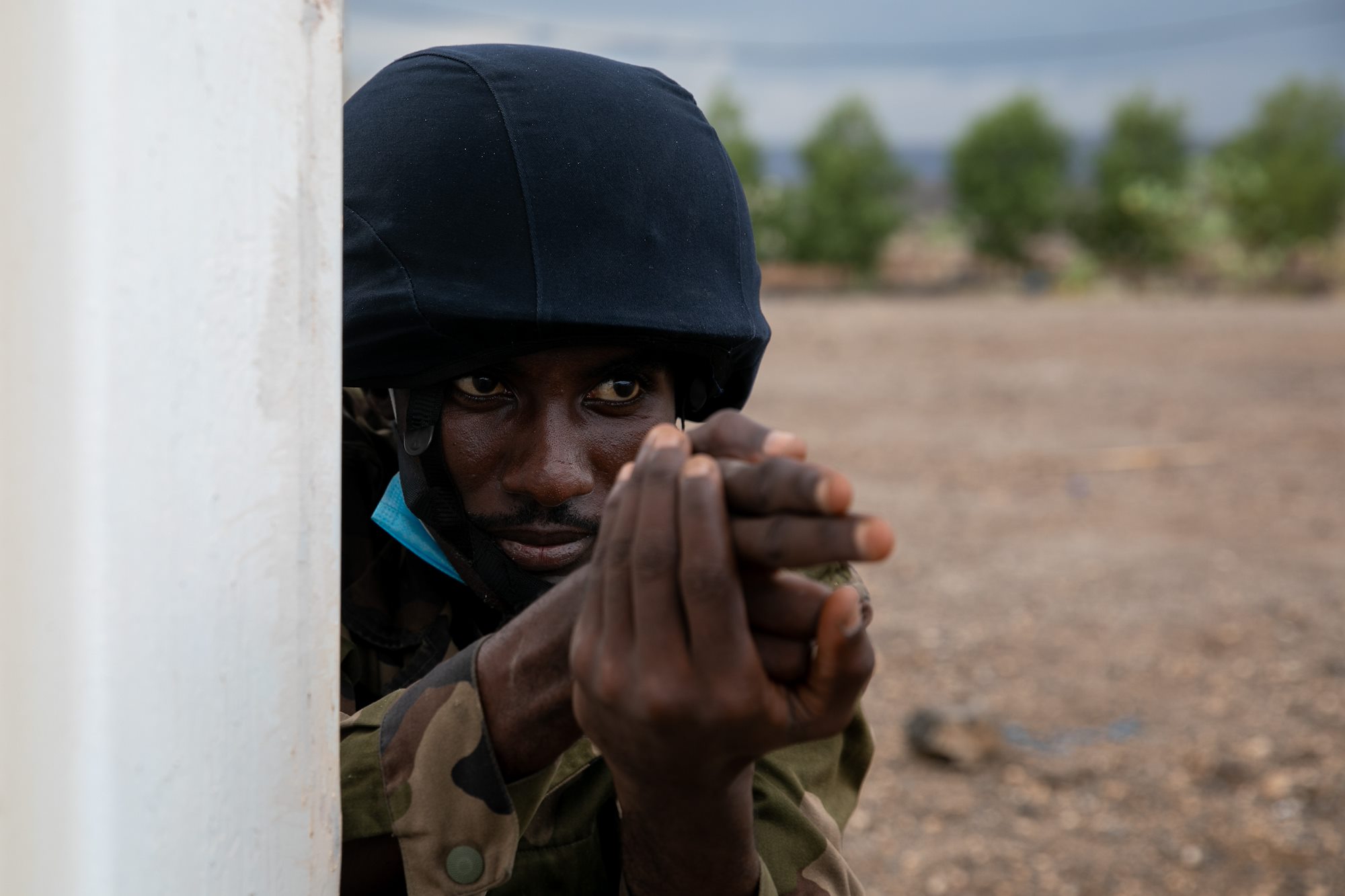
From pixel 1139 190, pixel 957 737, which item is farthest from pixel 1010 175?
pixel 957 737

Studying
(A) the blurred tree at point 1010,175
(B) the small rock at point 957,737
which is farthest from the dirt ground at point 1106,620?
(A) the blurred tree at point 1010,175

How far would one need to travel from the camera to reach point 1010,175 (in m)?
35.3

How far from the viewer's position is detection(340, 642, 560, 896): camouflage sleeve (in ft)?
3.96

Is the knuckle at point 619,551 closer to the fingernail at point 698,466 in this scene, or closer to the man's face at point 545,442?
the fingernail at point 698,466

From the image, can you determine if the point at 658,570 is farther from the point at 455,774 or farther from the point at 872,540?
the point at 455,774

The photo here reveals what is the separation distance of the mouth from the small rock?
2.72 metres

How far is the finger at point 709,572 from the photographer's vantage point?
888 millimetres

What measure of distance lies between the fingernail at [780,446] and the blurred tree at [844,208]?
111 feet

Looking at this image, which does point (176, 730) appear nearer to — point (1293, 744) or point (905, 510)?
point (1293, 744)

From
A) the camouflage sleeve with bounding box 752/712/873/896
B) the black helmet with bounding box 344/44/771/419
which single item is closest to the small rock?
Answer: the camouflage sleeve with bounding box 752/712/873/896

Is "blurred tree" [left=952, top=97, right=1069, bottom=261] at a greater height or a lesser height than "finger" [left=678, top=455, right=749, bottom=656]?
lesser

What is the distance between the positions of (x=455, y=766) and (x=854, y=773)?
74 cm

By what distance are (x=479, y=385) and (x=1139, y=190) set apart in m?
33.9

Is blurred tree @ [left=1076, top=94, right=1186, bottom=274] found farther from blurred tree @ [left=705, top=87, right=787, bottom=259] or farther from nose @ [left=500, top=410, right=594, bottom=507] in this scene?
nose @ [left=500, top=410, right=594, bottom=507]
